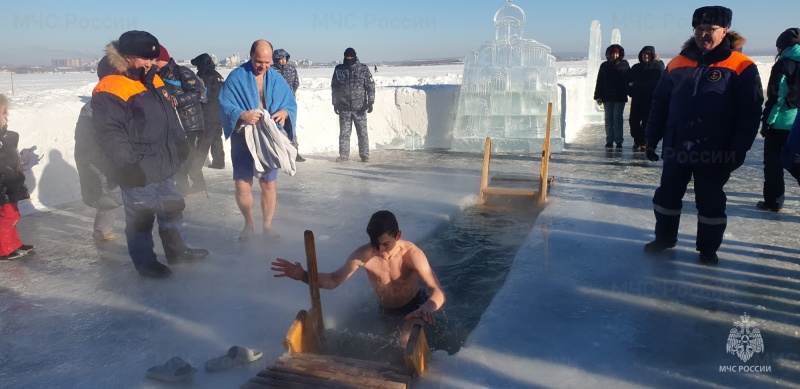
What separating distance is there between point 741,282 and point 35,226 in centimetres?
610

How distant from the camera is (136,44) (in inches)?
147

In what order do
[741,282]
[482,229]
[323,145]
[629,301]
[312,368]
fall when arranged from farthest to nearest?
[323,145]
[482,229]
[741,282]
[629,301]
[312,368]

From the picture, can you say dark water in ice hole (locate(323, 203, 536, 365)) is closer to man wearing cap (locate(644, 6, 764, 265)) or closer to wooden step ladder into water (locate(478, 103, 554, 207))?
wooden step ladder into water (locate(478, 103, 554, 207))

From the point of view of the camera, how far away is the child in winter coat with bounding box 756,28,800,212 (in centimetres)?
485

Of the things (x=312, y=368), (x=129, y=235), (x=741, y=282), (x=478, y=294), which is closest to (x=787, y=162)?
(x=741, y=282)

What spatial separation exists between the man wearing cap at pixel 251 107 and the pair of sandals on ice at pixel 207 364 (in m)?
2.03

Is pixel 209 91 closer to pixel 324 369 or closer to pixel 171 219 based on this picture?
pixel 171 219

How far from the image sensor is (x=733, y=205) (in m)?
5.82

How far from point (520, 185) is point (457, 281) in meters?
2.69

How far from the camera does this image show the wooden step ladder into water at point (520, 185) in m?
6.00

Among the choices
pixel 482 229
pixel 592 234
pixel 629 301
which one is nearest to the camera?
pixel 629 301

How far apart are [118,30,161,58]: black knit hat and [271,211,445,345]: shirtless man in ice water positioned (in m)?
1.72

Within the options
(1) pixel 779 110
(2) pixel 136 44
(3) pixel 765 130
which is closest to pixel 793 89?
(1) pixel 779 110

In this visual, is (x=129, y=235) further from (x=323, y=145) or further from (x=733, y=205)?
(x=323, y=145)
